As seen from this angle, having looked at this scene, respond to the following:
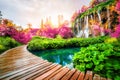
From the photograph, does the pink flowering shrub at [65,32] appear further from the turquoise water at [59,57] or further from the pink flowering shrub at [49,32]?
the turquoise water at [59,57]

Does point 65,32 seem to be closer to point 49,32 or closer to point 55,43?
point 49,32

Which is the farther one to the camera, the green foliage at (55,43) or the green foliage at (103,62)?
the green foliage at (55,43)

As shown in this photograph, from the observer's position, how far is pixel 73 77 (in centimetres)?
376

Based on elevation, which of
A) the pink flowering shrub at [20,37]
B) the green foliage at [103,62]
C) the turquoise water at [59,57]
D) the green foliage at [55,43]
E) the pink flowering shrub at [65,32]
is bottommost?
the turquoise water at [59,57]

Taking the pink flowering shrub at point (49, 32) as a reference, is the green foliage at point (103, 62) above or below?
below

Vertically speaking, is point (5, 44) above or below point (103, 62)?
above

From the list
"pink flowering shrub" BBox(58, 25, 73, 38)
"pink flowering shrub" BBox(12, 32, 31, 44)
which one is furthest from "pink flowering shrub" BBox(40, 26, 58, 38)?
"pink flowering shrub" BBox(12, 32, 31, 44)

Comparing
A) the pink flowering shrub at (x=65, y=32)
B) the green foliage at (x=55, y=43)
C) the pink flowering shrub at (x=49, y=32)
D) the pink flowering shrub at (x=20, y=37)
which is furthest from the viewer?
the pink flowering shrub at (x=49, y=32)

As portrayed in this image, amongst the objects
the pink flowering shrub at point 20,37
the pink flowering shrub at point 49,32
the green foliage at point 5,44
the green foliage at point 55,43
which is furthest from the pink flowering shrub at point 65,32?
the green foliage at point 5,44

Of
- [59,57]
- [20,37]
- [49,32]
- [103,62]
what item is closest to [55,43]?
[20,37]

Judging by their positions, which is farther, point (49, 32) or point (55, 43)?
point (49, 32)

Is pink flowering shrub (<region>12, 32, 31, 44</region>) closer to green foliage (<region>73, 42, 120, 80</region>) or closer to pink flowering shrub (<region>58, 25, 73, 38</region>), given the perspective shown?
pink flowering shrub (<region>58, 25, 73, 38</region>)

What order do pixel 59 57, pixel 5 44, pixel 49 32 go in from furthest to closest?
pixel 49 32 → pixel 5 44 → pixel 59 57

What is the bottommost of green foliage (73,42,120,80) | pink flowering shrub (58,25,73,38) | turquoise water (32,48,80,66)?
turquoise water (32,48,80,66)
